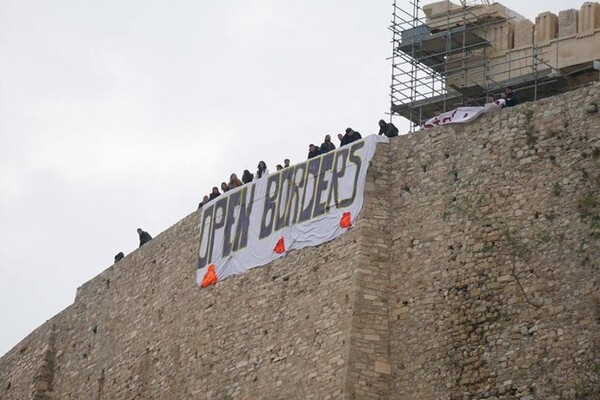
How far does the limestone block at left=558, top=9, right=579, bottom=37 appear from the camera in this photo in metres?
38.4

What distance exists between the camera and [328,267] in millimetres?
34562

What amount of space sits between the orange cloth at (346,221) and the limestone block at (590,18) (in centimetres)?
715

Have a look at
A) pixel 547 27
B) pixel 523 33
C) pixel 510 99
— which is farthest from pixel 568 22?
pixel 510 99

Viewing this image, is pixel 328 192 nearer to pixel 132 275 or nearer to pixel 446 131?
pixel 446 131

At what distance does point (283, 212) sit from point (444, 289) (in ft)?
17.0

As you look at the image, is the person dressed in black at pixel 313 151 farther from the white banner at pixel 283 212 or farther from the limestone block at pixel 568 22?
the limestone block at pixel 568 22

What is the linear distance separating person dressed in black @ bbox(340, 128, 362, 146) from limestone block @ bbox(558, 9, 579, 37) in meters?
5.60

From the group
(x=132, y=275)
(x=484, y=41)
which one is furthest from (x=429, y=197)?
(x=132, y=275)

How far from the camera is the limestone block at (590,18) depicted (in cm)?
3803

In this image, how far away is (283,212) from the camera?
120 ft

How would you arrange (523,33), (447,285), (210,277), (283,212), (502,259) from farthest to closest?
(523,33) → (210,277) → (283,212) → (447,285) → (502,259)

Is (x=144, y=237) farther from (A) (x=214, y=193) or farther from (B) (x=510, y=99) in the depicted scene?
(B) (x=510, y=99)

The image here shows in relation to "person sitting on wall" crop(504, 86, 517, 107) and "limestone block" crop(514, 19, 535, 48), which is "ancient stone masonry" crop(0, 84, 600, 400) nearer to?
"person sitting on wall" crop(504, 86, 517, 107)

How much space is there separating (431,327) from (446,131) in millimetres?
3925
